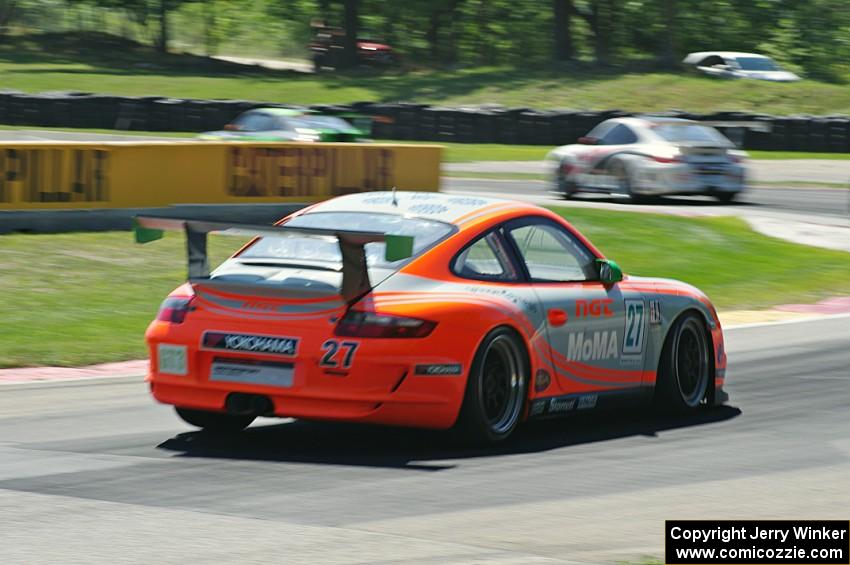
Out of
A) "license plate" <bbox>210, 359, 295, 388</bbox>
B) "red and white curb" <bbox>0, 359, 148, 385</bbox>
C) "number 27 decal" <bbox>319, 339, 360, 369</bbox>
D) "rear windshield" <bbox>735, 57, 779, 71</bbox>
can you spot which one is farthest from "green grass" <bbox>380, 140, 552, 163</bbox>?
"number 27 decal" <bbox>319, 339, 360, 369</bbox>

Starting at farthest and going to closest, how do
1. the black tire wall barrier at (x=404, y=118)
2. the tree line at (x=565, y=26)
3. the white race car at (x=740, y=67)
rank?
the tree line at (x=565, y=26) → the white race car at (x=740, y=67) → the black tire wall barrier at (x=404, y=118)

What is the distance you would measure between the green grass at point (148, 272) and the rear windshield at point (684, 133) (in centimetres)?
306

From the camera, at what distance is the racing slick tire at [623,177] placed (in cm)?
2630

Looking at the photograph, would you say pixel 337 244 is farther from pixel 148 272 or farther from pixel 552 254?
pixel 148 272

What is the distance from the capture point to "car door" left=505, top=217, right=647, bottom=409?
332 inches

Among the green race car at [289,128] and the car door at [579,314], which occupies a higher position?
the car door at [579,314]

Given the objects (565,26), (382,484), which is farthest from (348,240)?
(565,26)

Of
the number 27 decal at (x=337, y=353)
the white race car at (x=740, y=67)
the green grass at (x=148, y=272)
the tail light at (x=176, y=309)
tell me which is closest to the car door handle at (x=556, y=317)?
the number 27 decal at (x=337, y=353)

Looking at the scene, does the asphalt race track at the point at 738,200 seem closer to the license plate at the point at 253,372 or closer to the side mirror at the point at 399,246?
the license plate at the point at 253,372

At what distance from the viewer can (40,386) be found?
10.1 meters

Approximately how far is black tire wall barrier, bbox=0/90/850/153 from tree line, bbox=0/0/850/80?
17.9 m

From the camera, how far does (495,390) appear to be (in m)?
8.01

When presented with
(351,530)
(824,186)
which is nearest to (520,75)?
(824,186)

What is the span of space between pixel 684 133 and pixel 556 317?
727 inches
